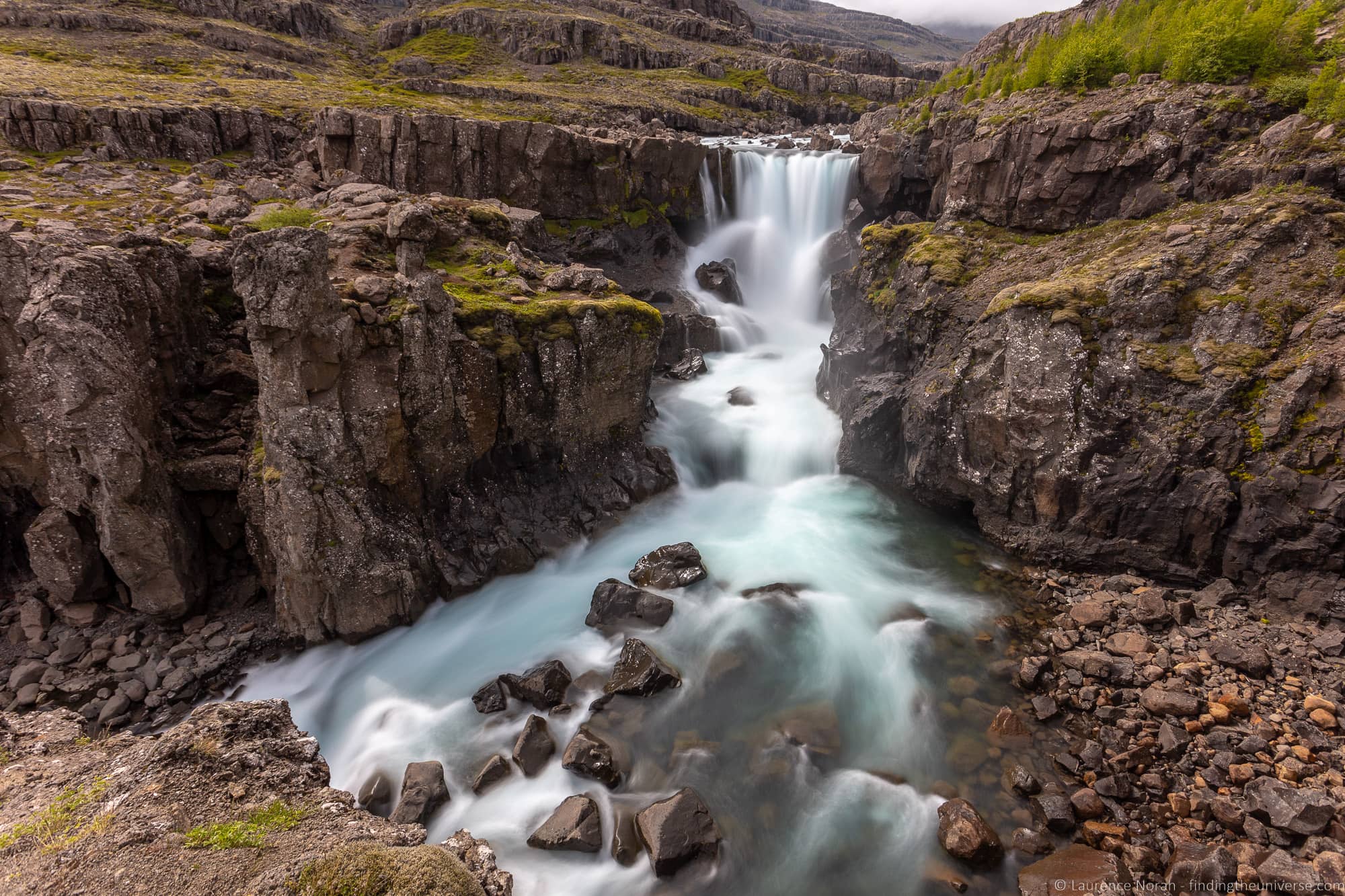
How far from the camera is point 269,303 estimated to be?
1167cm

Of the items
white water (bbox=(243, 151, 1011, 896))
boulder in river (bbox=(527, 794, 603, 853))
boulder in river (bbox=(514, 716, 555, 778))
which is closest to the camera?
boulder in river (bbox=(527, 794, 603, 853))

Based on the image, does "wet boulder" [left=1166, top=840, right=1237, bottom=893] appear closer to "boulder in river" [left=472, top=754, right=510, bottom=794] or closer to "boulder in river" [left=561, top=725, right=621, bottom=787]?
"boulder in river" [left=561, top=725, right=621, bottom=787]

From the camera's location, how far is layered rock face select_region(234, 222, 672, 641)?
40.0 ft

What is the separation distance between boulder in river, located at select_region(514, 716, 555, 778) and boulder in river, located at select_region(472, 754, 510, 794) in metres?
0.28

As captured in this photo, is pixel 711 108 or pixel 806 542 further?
pixel 711 108

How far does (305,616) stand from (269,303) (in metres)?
6.81

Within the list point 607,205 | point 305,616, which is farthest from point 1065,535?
point 607,205

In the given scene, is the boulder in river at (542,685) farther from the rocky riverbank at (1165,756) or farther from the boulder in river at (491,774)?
the rocky riverbank at (1165,756)

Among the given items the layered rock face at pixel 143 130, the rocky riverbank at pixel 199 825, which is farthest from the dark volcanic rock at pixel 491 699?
the layered rock face at pixel 143 130

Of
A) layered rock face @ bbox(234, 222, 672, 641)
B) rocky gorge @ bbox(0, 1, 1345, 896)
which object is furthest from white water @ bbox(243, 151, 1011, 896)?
layered rock face @ bbox(234, 222, 672, 641)

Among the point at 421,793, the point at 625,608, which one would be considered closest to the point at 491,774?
the point at 421,793

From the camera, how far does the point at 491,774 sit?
1072 cm

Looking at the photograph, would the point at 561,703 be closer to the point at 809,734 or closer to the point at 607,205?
the point at 809,734

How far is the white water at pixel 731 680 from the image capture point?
9836mm
